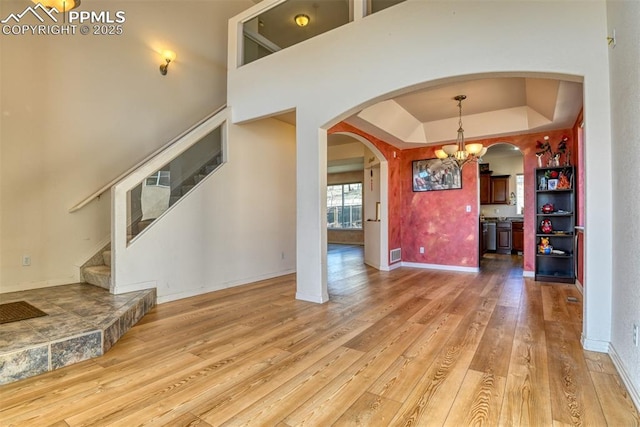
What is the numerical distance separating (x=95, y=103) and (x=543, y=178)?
6.92 m

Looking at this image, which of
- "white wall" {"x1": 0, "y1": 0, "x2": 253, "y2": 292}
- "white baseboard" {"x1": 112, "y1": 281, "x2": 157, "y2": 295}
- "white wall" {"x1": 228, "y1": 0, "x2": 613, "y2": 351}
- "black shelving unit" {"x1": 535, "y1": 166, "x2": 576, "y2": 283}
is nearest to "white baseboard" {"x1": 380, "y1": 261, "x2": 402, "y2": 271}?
"black shelving unit" {"x1": 535, "y1": 166, "x2": 576, "y2": 283}

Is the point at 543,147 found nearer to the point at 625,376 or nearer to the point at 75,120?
the point at 625,376

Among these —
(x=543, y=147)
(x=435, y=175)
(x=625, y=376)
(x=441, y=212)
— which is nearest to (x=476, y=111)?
(x=543, y=147)

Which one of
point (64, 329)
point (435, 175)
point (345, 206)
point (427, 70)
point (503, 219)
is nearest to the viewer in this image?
point (64, 329)

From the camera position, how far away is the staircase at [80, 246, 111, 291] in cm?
372

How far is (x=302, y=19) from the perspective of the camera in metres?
5.38

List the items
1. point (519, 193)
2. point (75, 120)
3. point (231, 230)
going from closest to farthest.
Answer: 1. point (75, 120)
2. point (231, 230)
3. point (519, 193)

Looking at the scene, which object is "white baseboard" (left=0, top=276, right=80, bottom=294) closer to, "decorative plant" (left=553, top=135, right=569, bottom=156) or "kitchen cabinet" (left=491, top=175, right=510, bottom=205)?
"decorative plant" (left=553, top=135, right=569, bottom=156)

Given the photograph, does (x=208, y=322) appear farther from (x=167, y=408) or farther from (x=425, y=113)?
(x=425, y=113)

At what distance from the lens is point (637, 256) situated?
1836 mm

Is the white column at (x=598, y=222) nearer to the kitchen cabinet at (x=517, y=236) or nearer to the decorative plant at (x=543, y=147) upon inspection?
the decorative plant at (x=543, y=147)

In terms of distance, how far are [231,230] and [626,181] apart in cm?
430

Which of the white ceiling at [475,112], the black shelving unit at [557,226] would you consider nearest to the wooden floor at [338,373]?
the black shelving unit at [557,226]

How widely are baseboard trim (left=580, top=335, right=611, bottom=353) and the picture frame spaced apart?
402 centimetres
